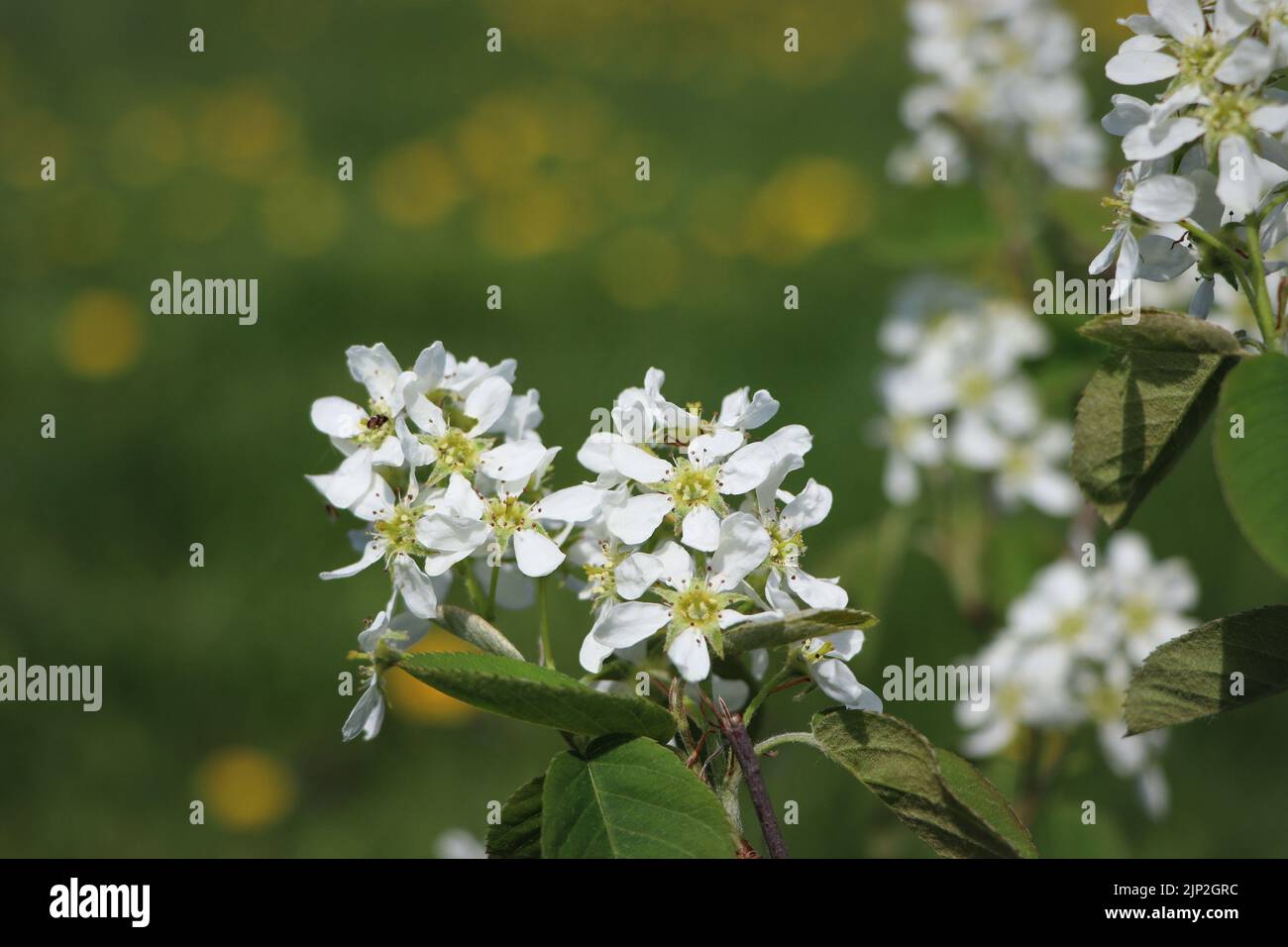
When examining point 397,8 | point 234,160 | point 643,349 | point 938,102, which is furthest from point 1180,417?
point 397,8

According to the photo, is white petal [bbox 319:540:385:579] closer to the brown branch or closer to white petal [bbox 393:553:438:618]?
white petal [bbox 393:553:438:618]

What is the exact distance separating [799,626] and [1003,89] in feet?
7.59

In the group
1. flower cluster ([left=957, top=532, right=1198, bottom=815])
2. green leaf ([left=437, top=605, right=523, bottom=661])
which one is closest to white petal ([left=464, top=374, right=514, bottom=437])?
green leaf ([left=437, top=605, right=523, bottom=661])

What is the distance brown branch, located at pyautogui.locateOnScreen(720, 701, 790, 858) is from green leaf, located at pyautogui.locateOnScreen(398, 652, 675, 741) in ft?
0.21

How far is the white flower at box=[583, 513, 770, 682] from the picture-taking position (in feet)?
4.41

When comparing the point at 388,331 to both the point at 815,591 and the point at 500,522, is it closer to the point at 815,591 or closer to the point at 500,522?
the point at 500,522

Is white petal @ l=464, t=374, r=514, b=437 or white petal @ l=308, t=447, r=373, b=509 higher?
white petal @ l=464, t=374, r=514, b=437

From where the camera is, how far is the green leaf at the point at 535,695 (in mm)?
1196

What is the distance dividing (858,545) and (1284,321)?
1.28 m

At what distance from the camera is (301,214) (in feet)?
20.3

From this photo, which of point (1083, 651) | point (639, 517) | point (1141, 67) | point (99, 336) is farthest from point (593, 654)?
point (99, 336)

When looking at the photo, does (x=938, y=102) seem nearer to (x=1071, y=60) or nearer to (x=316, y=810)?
(x=1071, y=60)
